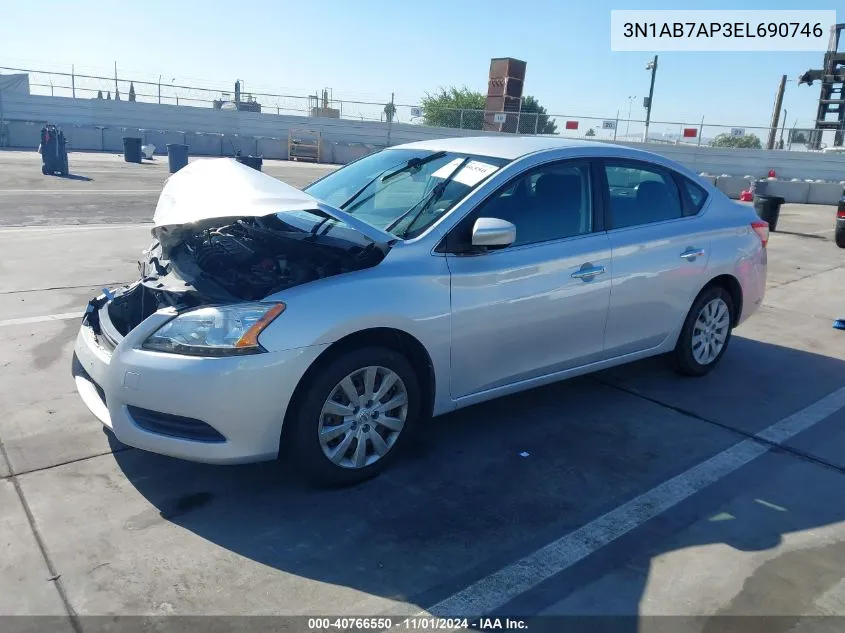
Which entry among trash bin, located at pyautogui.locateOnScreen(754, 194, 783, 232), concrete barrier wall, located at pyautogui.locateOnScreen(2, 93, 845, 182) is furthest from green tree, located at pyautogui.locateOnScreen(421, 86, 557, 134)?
trash bin, located at pyautogui.locateOnScreen(754, 194, 783, 232)

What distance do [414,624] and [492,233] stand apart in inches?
76.7

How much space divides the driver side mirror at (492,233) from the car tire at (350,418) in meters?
0.74

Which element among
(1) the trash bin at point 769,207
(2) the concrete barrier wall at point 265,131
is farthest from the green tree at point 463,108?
(1) the trash bin at point 769,207

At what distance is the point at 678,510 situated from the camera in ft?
11.7

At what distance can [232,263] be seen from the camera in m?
3.83

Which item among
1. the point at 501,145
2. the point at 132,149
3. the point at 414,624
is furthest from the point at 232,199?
the point at 132,149

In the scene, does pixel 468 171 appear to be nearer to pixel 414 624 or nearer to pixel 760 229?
pixel 414 624

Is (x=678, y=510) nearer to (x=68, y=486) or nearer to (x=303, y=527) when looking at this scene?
(x=303, y=527)

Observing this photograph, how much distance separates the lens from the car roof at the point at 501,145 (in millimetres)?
4367

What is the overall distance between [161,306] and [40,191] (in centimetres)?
1300

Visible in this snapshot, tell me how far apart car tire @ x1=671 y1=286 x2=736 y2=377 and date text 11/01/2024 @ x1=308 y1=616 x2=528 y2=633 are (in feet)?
10.3

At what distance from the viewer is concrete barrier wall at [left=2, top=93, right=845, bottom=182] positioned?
88.2 feet

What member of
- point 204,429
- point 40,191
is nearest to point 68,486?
point 204,429

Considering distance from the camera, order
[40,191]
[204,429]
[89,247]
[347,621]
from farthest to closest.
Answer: [40,191] < [89,247] < [204,429] < [347,621]
